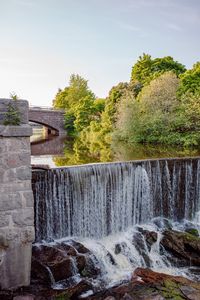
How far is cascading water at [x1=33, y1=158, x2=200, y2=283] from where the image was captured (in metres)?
7.44

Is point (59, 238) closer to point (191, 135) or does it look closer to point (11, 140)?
point (11, 140)

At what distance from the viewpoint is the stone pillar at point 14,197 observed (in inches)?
182

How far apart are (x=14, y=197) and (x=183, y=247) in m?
4.77

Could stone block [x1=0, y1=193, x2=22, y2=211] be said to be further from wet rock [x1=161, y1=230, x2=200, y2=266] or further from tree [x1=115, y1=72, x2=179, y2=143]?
tree [x1=115, y1=72, x2=179, y2=143]

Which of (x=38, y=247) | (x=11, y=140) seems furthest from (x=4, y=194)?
(x=38, y=247)

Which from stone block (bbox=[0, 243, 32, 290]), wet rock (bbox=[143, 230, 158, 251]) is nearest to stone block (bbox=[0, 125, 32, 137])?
stone block (bbox=[0, 243, 32, 290])

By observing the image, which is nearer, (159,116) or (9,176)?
(9,176)

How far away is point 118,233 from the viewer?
8.53 meters

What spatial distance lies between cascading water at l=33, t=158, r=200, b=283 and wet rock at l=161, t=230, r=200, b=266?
0.67ft

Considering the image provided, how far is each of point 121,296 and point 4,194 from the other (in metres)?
2.73

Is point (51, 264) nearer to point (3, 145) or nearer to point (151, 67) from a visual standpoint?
point (3, 145)

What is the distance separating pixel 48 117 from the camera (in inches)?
1315

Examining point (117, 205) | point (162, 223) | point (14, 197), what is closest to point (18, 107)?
point (14, 197)

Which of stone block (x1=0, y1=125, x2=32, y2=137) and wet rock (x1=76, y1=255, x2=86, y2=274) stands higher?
stone block (x1=0, y1=125, x2=32, y2=137)
